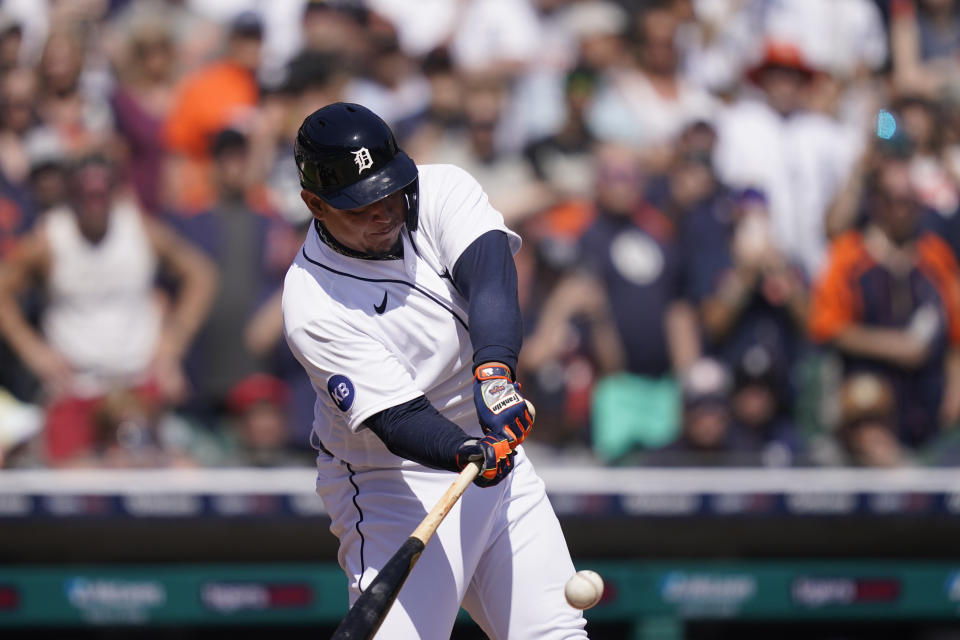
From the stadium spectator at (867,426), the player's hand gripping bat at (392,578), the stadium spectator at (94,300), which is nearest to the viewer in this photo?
the player's hand gripping bat at (392,578)

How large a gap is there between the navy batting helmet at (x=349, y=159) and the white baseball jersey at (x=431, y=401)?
201 millimetres

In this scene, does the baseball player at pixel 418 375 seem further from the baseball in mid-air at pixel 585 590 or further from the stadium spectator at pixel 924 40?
the stadium spectator at pixel 924 40

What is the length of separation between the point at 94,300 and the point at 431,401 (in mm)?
2992

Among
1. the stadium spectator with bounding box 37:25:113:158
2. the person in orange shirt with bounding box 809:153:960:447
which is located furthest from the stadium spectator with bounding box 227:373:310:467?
the person in orange shirt with bounding box 809:153:960:447

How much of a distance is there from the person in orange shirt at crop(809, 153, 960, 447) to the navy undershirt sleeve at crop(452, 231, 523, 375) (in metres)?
3.40

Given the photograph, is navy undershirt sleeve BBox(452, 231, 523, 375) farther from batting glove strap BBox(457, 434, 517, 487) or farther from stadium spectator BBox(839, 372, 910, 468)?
stadium spectator BBox(839, 372, 910, 468)

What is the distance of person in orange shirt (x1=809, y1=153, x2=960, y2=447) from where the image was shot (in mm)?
6293

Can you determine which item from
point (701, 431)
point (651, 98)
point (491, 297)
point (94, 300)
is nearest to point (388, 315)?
point (491, 297)

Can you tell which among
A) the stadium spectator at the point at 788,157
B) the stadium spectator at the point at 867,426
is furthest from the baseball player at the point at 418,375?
the stadium spectator at the point at 788,157

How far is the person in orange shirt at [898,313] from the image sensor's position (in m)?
6.29

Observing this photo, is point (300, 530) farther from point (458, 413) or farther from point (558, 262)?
point (458, 413)

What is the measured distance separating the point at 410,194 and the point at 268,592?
8.48 ft

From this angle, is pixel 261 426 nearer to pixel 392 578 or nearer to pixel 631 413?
pixel 631 413

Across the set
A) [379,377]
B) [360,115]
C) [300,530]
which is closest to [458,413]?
[379,377]
